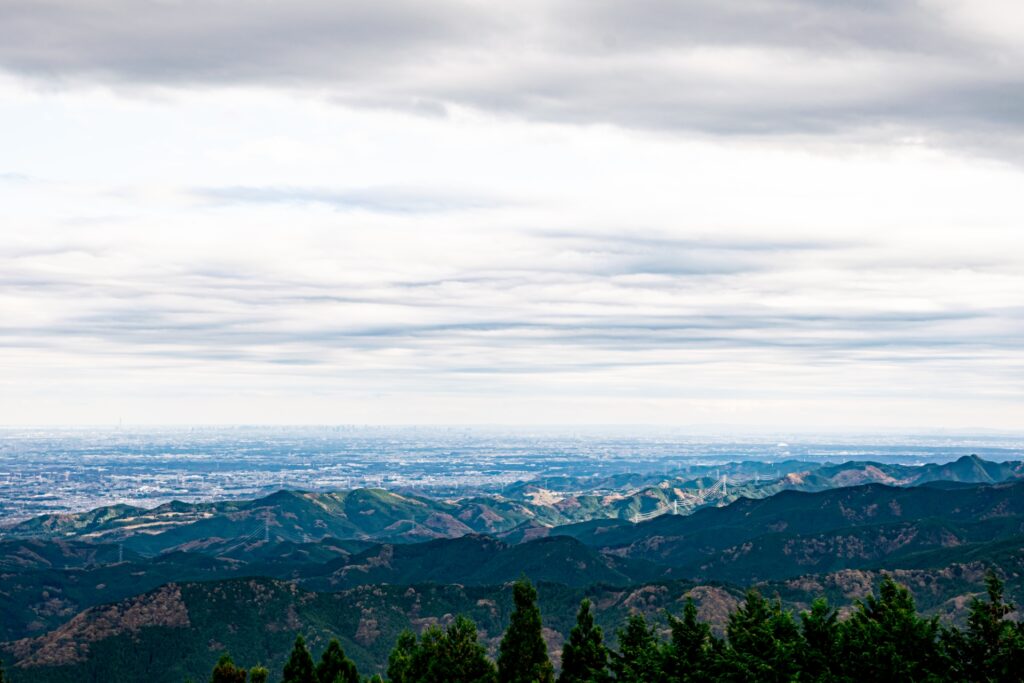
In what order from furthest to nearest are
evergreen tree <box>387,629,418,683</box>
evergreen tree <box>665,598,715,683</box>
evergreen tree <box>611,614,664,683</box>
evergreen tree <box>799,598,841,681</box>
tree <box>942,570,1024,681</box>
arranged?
evergreen tree <box>387,629,418,683</box>
evergreen tree <box>611,614,664,683</box>
evergreen tree <box>665,598,715,683</box>
evergreen tree <box>799,598,841,681</box>
tree <box>942,570,1024,681</box>

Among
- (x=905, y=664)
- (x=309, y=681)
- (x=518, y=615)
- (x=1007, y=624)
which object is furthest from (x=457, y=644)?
(x=1007, y=624)

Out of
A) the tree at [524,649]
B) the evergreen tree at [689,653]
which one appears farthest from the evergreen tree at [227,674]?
the evergreen tree at [689,653]

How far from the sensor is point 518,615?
92.8 metres

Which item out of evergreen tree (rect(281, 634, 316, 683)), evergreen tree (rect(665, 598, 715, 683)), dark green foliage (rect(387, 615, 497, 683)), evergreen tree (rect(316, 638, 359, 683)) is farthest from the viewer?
evergreen tree (rect(316, 638, 359, 683))

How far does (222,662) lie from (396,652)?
116 ft

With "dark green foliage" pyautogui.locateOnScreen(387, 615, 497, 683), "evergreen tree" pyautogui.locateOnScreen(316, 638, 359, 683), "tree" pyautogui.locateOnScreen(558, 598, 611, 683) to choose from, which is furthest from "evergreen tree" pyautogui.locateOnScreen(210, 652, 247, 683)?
"tree" pyautogui.locateOnScreen(558, 598, 611, 683)

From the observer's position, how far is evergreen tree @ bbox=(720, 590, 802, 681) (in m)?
76.2

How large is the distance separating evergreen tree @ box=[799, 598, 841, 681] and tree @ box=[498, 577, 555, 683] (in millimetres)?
22512

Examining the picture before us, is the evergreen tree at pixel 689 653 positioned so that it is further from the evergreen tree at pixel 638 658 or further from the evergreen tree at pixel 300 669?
the evergreen tree at pixel 300 669

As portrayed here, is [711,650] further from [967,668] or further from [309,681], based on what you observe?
[309,681]

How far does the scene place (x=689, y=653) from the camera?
84125 millimetres

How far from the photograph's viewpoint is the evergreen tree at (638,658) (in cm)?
8269

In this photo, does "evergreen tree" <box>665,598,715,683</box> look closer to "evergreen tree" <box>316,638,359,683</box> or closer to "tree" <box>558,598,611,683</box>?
"tree" <box>558,598,611,683</box>

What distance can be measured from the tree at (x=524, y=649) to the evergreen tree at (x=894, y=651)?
26.1 m
